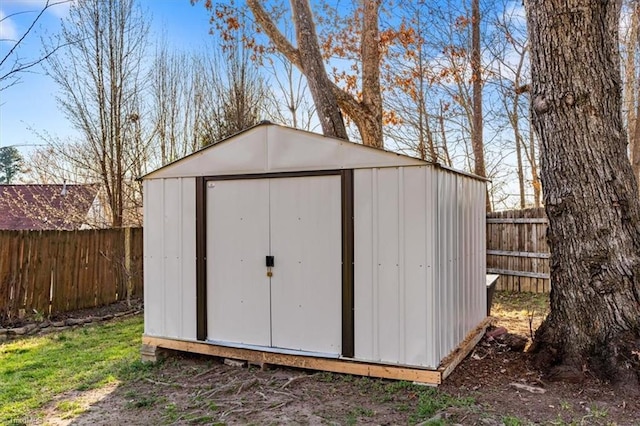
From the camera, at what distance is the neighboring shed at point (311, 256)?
3982 millimetres

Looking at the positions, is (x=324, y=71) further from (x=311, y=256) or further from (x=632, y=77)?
(x=632, y=77)

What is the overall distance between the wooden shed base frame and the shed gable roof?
1.70m

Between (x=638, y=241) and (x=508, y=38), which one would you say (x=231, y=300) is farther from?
(x=508, y=38)

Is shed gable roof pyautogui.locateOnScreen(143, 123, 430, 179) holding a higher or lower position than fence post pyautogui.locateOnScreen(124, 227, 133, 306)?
higher

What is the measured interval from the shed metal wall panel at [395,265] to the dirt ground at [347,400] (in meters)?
0.34

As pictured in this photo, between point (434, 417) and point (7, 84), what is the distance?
314 centimetres

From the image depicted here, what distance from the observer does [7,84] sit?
6.18 feet

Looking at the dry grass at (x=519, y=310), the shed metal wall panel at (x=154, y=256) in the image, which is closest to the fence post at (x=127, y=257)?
the shed metal wall panel at (x=154, y=256)

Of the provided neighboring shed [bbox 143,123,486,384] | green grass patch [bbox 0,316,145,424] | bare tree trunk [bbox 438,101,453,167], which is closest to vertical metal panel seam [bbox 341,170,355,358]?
neighboring shed [bbox 143,123,486,384]

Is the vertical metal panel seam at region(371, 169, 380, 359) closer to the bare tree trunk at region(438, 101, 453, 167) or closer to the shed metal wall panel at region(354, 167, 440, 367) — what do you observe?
the shed metal wall panel at region(354, 167, 440, 367)

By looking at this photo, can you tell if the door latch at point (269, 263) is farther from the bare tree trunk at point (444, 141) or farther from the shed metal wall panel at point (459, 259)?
the bare tree trunk at point (444, 141)

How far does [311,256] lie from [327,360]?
935mm

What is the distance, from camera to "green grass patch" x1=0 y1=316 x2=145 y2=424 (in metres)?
4.06

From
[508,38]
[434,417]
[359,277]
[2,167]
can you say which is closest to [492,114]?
[508,38]
